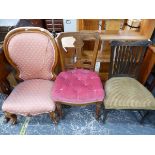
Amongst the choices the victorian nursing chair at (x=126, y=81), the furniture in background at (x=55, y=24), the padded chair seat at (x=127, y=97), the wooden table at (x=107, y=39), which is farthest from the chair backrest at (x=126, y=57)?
the furniture in background at (x=55, y=24)

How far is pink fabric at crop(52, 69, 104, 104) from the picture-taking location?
4.34 feet

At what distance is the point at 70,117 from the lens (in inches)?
68.1

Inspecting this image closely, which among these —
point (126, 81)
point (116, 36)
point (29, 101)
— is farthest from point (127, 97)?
point (29, 101)

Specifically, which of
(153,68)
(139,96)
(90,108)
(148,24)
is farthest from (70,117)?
(148,24)

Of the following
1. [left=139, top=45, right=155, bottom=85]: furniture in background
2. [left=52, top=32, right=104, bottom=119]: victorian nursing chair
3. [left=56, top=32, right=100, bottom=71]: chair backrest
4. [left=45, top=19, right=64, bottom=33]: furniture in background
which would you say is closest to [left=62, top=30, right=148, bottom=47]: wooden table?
[left=56, top=32, right=100, bottom=71]: chair backrest

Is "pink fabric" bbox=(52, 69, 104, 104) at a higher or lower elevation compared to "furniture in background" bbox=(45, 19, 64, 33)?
higher

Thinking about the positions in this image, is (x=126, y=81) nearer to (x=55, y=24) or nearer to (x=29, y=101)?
(x=29, y=101)

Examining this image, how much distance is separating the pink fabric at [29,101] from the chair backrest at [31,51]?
0.18 m

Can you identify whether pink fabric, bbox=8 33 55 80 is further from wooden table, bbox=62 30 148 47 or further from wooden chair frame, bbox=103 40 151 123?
wooden chair frame, bbox=103 40 151 123

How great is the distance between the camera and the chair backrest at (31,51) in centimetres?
130

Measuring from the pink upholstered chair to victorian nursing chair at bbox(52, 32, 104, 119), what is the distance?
96 millimetres

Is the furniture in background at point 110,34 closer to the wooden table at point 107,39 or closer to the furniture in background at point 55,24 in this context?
the wooden table at point 107,39
